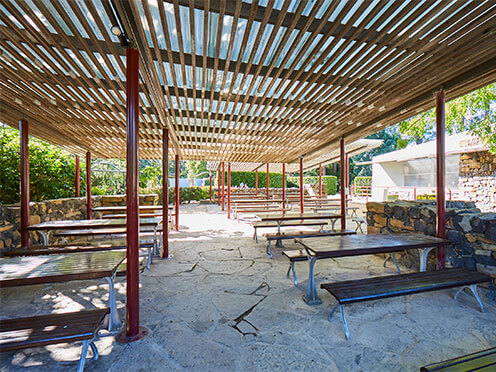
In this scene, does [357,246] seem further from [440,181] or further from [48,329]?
[48,329]

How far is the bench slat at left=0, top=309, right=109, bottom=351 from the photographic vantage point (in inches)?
62.1

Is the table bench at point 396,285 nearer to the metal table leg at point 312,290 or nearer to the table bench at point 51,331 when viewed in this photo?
the metal table leg at point 312,290

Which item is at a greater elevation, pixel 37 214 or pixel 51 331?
pixel 37 214

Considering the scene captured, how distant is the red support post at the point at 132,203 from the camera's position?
2174 millimetres

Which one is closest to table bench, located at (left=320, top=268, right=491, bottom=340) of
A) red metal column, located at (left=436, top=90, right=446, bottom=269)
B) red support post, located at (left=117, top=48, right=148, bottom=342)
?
red metal column, located at (left=436, top=90, right=446, bottom=269)

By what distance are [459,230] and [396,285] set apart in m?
1.68

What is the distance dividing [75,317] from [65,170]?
6.53m

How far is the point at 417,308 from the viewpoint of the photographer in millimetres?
2729

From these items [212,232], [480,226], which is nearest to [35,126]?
[212,232]

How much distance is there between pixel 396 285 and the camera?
2385 millimetres

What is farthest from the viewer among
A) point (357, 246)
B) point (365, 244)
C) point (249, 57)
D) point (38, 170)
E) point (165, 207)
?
point (38, 170)

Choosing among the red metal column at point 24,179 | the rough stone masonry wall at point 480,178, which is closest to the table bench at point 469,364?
the red metal column at point 24,179

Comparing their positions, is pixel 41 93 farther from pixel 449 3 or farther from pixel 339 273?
pixel 339 273

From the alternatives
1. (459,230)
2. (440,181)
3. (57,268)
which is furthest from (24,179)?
(459,230)
